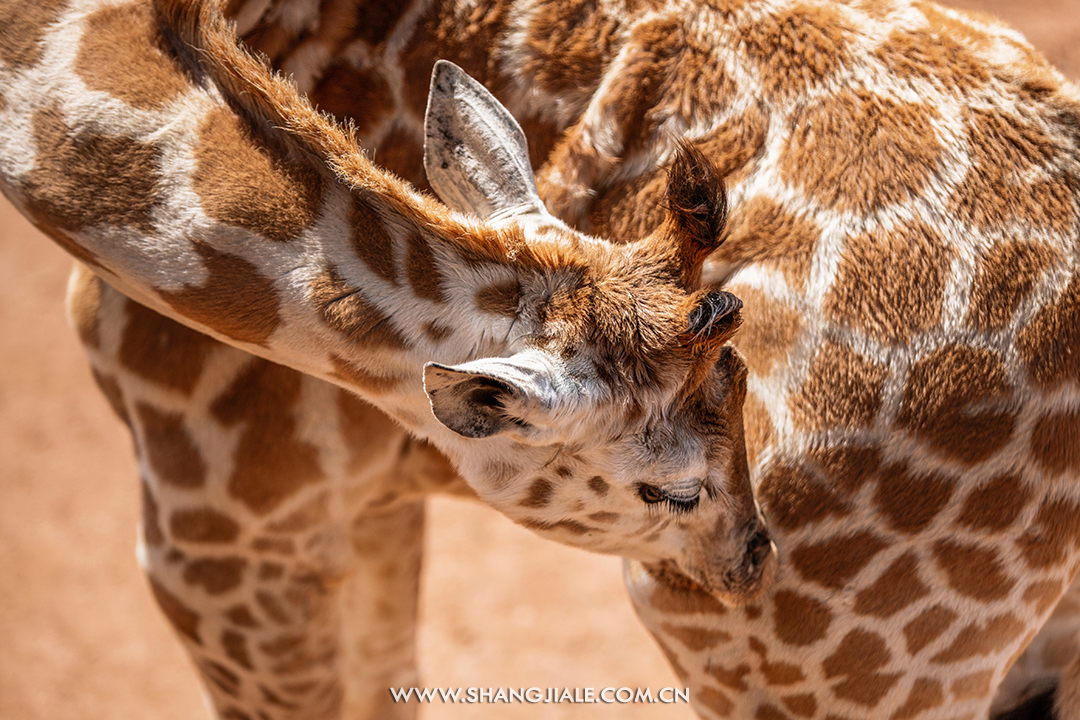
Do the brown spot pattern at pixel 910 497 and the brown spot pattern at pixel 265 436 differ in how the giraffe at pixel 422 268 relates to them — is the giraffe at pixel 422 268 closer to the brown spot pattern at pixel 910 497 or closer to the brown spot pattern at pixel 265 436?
the brown spot pattern at pixel 910 497

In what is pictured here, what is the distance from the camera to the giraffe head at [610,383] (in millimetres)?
1508

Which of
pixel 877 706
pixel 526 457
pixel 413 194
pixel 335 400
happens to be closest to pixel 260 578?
pixel 335 400

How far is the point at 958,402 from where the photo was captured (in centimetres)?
175

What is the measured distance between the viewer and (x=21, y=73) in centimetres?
172

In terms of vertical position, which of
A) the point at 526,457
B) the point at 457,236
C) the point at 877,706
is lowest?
the point at 877,706

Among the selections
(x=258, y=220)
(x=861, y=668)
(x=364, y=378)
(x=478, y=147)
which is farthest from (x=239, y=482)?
(x=861, y=668)

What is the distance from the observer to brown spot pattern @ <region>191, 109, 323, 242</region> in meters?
1.63

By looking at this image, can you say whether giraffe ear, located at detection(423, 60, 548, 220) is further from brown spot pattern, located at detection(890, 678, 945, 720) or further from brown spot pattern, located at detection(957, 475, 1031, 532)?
brown spot pattern, located at detection(890, 678, 945, 720)

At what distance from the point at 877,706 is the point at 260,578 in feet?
4.60

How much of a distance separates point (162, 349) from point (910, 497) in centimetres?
158

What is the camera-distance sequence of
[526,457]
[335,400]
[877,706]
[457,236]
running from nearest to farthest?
1. [457,236]
2. [526,457]
3. [877,706]
4. [335,400]

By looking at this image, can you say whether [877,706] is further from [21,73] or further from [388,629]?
[21,73]

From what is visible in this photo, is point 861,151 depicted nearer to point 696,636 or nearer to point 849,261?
point 849,261

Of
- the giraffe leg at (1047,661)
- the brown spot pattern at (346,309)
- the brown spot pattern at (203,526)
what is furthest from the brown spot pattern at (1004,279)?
the brown spot pattern at (203,526)
